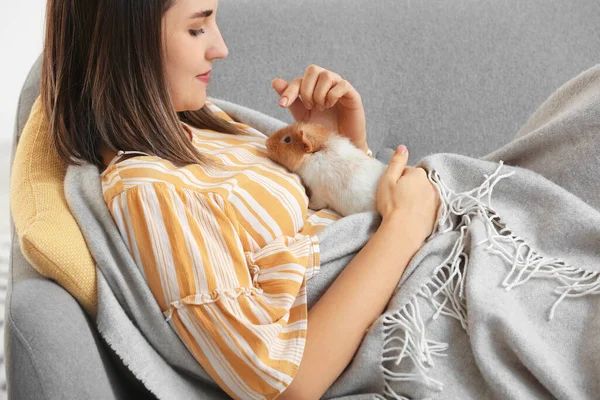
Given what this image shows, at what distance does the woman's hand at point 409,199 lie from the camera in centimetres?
124

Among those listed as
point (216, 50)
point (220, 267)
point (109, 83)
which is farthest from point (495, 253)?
point (109, 83)

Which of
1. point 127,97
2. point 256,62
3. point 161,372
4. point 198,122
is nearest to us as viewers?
point 161,372

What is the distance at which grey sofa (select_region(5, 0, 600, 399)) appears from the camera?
1805 millimetres

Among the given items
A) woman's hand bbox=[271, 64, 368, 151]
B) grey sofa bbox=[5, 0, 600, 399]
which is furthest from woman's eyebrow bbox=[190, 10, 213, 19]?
grey sofa bbox=[5, 0, 600, 399]

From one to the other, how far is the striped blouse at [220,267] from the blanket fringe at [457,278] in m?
0.15

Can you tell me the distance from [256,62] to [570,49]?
80 cm

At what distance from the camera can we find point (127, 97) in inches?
46.2

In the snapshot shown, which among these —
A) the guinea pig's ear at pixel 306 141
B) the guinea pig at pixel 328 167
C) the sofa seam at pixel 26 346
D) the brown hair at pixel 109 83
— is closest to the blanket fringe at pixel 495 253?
the guinea pig at pixel 328 167

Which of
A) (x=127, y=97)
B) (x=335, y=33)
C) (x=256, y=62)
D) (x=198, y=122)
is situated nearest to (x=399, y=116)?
(x=335, y=33)

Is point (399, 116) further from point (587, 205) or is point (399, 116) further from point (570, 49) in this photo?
point (587, 205)

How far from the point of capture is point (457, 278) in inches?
46.6

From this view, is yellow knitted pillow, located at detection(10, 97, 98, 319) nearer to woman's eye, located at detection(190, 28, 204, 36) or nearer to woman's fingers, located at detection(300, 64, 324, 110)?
woman's eye, located at detection(190, 28, 204, 36)

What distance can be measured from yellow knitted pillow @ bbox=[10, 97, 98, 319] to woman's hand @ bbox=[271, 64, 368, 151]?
443 mm

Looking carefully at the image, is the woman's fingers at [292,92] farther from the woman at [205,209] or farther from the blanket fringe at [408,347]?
the blanket fringe at [408,347]
